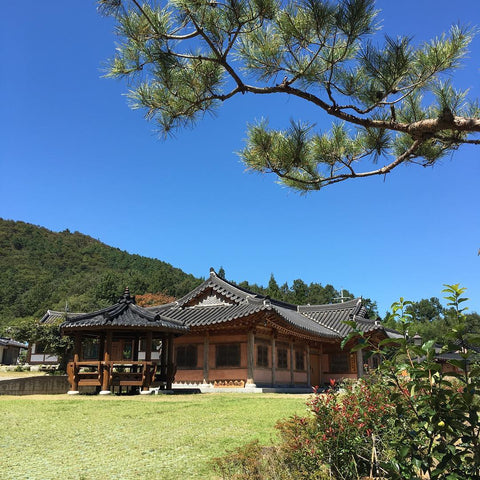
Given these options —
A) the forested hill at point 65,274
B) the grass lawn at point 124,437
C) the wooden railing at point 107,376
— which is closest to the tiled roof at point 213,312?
the wooden railing at point 107,376

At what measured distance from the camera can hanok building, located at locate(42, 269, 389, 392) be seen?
13.6 meters

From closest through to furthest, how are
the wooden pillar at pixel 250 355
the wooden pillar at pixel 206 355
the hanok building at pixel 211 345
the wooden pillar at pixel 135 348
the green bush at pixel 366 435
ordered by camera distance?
the green bush at pixel 366 435 < the hanok building at pixel 211 345 < the wooden pillar at pixel 135 348 < the wooden pillar at pixel 250 355 < the wooden pillar at pixel 206 355

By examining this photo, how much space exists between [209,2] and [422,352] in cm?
423

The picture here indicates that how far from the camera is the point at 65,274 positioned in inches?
2808

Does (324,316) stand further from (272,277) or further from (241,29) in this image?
(272,277)

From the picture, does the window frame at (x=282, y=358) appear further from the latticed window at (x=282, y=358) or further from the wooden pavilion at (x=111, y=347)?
the wooden pavilion at (x=111, y=347)

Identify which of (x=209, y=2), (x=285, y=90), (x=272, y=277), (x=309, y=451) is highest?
(x=272, y=277)

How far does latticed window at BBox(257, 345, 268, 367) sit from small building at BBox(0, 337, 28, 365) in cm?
3424

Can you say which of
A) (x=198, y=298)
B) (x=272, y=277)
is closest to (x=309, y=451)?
(x=198, y=298)

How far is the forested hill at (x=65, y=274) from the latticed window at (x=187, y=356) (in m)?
34.7

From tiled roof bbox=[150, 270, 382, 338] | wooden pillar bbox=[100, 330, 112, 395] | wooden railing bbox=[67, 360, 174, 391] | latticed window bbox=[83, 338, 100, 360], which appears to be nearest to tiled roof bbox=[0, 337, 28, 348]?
latticed window bbox=[83, 338, 100, 360]

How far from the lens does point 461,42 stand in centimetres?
482

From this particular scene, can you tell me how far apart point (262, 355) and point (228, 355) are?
1417 mm

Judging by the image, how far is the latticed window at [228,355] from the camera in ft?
57.7
